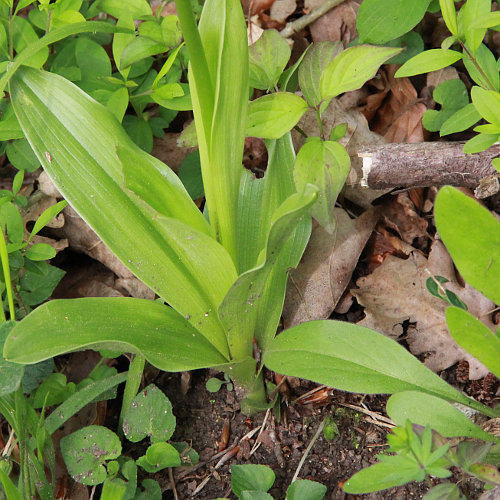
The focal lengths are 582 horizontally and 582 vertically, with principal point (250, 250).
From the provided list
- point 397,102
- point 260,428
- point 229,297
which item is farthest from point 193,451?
point 397,102

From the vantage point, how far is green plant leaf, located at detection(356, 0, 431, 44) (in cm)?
145

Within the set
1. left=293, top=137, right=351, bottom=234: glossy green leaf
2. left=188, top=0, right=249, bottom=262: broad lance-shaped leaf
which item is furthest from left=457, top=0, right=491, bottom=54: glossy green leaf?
left=188, top=0, right=249, bottom=262: broad lance-shaped leaf

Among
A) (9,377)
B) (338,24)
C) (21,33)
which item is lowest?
(9,377)

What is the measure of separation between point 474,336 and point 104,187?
0.79 m

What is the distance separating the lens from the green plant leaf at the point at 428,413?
1.08 metres

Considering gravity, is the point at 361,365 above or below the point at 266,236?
below

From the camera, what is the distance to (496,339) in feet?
3.50

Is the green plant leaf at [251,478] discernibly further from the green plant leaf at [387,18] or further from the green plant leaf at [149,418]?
the green plant leaf at [387,18]

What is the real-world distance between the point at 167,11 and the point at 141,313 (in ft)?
4.21

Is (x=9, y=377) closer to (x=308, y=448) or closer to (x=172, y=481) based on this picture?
(x=172, y=481)

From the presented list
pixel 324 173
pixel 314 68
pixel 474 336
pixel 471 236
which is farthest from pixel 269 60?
pixel 474 336

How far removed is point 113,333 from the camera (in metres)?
1.16

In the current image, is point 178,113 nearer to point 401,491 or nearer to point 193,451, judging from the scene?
point 193,451

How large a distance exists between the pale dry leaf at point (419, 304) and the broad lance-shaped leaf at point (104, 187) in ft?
1.57
